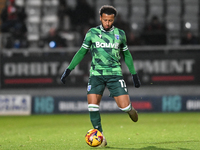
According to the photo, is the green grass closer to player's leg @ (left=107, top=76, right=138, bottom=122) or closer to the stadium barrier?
player's leg @ (left=107, top=76, right=138, bottom=122)

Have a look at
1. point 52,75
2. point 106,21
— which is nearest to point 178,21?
point 52,75

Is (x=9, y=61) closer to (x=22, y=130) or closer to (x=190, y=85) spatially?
(x=22, y=130)

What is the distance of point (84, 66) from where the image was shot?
13.2 metres

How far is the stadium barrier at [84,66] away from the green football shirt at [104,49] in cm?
669

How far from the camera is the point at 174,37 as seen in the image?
1426 centimetres

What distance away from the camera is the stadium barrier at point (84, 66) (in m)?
13.2

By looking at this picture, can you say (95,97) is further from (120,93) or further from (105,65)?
(105,65)

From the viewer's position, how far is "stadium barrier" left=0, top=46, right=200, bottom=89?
13.2 metres

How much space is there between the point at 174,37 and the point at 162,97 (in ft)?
7.17

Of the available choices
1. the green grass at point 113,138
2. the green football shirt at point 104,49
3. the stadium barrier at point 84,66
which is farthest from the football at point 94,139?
the stadium barrier at point 84,66

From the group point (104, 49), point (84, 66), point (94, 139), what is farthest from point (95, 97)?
point (84, 66)

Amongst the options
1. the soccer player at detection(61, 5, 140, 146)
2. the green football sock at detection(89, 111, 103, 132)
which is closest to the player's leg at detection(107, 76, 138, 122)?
the soccer player at detection(61, 5, 140, 146)

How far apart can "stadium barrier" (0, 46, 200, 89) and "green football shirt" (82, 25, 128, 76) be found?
669 cm

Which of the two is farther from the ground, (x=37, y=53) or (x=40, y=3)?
(x=40, y=3)
